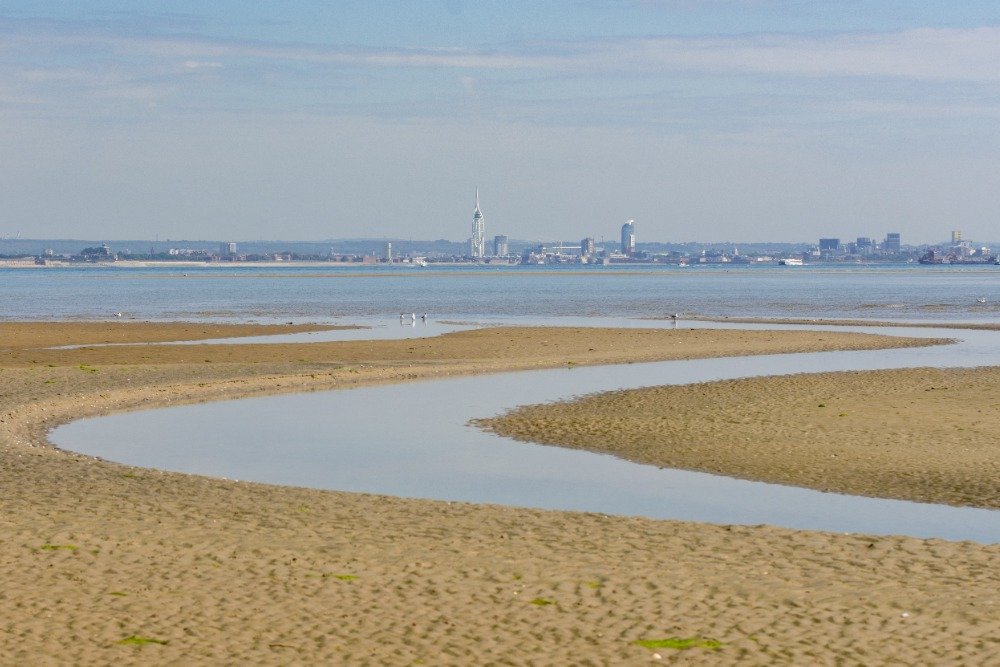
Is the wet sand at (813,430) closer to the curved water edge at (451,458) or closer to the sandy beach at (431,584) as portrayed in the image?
the curved water edge at (451,458)

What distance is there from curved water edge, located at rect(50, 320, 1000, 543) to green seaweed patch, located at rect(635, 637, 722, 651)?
5912 mm

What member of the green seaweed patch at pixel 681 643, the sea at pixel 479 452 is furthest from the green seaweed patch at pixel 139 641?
the sea at pixel 479 452

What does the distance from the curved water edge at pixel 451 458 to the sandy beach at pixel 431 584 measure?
191 cm

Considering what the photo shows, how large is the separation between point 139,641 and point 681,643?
403 cm

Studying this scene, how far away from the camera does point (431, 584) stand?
11.5 meters

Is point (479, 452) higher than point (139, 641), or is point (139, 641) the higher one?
point (139, 641)

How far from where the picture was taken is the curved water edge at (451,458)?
54.1 ft

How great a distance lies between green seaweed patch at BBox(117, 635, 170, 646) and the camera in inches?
380

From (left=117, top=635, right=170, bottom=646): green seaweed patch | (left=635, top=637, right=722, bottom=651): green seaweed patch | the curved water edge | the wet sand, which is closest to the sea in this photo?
the curved water edge

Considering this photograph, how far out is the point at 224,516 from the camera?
1488cm

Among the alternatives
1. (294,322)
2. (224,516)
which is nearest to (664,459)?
(224,516)

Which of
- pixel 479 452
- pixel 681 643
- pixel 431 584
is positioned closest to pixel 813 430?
pixel 479 452

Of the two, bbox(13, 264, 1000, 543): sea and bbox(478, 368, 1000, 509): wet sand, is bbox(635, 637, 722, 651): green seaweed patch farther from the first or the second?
bbox(478, 368, 1000, 509): wet sand

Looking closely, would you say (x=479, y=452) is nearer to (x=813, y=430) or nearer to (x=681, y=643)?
(x=813, y=430)
